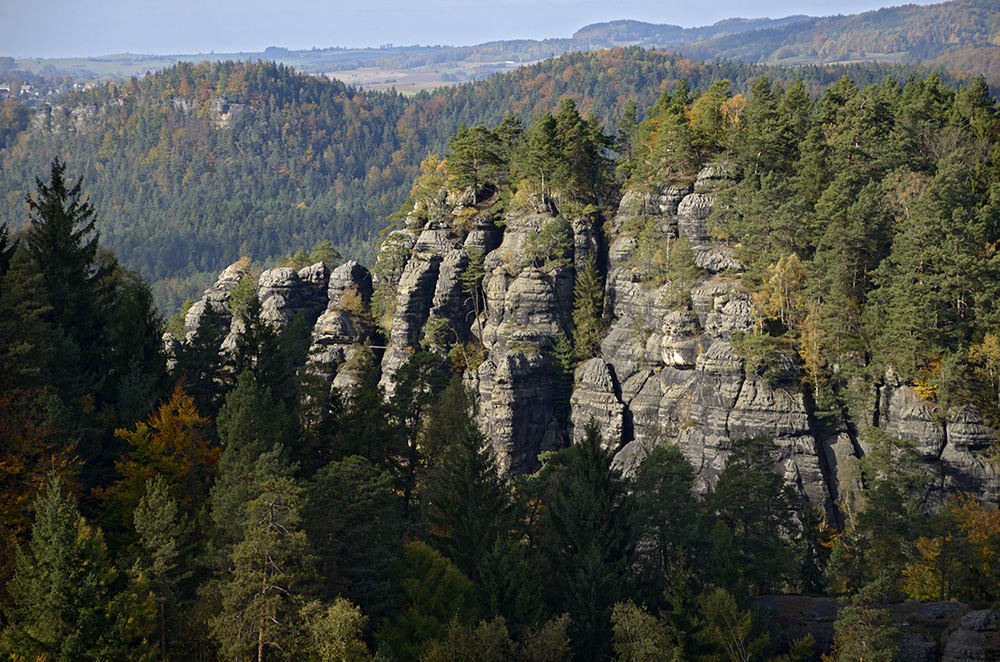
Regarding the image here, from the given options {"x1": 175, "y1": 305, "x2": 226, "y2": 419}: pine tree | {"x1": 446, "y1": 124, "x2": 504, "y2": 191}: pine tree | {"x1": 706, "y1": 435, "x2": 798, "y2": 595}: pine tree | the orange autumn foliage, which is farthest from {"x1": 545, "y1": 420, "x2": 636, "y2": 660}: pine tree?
{"x1": 446, "y1": 124, "x2": 504, "y2": 191}: pine tree

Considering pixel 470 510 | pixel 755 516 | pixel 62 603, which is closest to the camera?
pixel 62 603

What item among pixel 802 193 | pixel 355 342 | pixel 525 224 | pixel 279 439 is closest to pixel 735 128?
pixel 802 193

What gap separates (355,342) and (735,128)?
137 ft

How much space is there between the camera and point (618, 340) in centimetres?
8188

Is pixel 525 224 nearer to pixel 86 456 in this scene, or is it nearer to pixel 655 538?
pixel 655 538

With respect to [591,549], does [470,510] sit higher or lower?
higher

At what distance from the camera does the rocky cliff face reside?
226 ft

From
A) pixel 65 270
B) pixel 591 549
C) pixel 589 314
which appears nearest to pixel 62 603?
pixel 591 549

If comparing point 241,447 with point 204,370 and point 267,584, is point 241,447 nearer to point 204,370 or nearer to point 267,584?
point 267,584

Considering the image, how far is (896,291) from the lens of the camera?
6462cm

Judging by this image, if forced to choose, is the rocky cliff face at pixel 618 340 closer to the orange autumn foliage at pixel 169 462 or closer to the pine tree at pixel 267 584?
the orange autumn foliage at pixel 169 462

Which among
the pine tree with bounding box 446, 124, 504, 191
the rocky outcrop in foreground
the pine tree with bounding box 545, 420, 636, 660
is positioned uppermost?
the pine tree with bounding box 446, 124, 504, 191

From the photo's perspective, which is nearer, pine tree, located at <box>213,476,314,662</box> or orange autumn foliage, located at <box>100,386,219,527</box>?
pine tree, located at <box>213,476,314,662</box>

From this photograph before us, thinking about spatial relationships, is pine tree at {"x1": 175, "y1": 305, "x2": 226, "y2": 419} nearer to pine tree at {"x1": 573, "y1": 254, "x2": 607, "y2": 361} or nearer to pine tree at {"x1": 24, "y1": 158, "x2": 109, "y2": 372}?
pine tree at {"x1": 24, "y1": 158, "x2": 109, "y2": 372}
